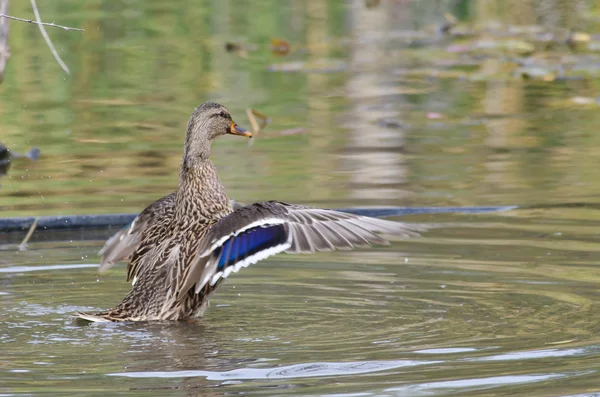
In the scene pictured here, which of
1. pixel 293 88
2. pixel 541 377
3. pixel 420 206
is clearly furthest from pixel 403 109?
pixel 541 377

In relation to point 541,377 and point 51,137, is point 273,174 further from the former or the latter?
point 541,377

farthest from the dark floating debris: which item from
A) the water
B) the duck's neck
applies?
the duck's neck

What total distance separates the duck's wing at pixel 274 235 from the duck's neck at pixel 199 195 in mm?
533

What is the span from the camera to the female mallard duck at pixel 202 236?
20.7 ft

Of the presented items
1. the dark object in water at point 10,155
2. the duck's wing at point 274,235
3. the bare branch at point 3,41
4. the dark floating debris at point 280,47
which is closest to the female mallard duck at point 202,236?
the duck's wing at point 274,235

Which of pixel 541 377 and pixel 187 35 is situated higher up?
pixel 187 35

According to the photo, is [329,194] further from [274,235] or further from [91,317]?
[91,317]

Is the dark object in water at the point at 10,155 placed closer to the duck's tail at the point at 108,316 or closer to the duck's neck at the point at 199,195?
the duck's neck at the point at 199,195

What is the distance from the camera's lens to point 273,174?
1003 cm

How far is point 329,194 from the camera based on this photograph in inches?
365

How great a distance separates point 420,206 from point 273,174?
Answer: 149cm

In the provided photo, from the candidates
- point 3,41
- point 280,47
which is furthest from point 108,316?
point 280,47

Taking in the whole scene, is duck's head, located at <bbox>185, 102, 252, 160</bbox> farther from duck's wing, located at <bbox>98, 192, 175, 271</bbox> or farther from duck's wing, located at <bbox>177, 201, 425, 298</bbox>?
duck's wing, located at <bbox>177, 201, 425, 298</bbox>

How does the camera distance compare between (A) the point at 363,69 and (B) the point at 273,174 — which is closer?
(B) the point at 273,174
